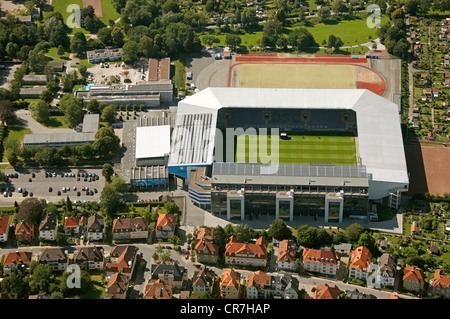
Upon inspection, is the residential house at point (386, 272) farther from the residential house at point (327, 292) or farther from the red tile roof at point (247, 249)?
the red tile roof at point (247, 249)

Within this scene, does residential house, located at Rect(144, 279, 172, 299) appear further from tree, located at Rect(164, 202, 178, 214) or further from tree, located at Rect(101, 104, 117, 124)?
tree, located at Rect(101, 104, 117, 124)

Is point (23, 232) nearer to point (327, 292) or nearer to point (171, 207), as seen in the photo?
point (171, 207)

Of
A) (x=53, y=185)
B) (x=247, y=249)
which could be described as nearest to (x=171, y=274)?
(x=247, y=249)

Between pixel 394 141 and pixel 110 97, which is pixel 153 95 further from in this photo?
pixel 394 141

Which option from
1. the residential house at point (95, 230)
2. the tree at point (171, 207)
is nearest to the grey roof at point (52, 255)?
the residential house at point (95, 230)

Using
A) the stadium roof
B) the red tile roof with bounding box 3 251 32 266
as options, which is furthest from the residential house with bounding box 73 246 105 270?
the stadium roof
